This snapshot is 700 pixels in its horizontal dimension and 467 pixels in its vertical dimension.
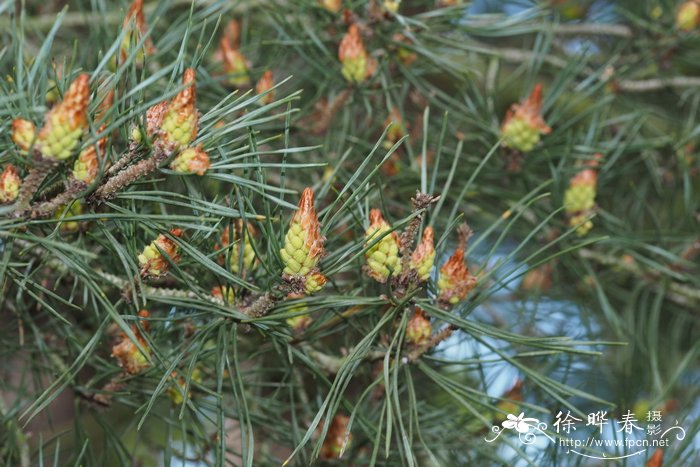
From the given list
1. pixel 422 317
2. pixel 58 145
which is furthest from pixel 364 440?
pixel 58 145

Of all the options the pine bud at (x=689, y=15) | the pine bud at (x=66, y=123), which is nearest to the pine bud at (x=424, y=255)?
the pine bud at (x=66, y=123)

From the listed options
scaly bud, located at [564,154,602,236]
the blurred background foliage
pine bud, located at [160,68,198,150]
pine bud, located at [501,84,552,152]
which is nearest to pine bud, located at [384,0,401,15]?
the blurred background foliage

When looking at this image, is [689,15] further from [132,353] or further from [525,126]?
[132,353]

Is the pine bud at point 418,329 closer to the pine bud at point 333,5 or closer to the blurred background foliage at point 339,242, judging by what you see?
the blurred background foliage at point 339,242

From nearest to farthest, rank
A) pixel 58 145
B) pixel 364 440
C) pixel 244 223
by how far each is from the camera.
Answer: pixel 58 145 → pixel 244 223 → pixel 364 440

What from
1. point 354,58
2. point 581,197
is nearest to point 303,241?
point 354,58

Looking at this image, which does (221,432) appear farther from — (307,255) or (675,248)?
(675,248)
